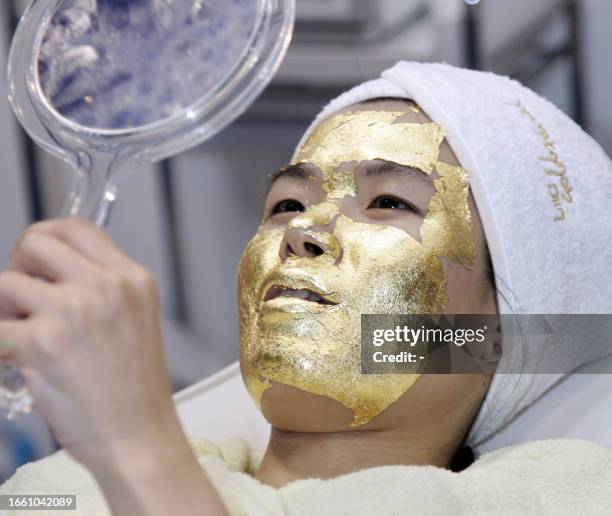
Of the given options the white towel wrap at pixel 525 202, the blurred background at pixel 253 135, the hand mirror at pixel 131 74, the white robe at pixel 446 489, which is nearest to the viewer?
the hand mirror at pixel 131 74

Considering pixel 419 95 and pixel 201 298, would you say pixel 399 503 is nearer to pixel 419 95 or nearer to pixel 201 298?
pixel 419 95

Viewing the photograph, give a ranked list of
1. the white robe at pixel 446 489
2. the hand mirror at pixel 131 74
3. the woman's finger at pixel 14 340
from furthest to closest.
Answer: the white robe at pixel 446 489, the hand mirror at pixel 131 74, the woman's finger at pixel 14 340

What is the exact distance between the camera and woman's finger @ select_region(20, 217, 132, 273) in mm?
476

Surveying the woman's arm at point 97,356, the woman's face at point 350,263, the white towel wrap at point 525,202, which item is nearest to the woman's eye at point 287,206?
the woman's face at point 350,263

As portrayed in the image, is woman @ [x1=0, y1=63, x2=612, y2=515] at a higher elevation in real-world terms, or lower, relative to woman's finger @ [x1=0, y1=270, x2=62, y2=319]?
lower

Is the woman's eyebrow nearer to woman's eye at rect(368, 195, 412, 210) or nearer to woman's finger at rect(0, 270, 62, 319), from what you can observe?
woman's eye at rect(368, 195, 412, 210)

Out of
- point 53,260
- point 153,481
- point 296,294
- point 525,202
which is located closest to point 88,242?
point 53,260

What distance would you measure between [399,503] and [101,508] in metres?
0.22

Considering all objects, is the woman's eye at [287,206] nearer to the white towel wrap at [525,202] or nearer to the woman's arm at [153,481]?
the white towel wrap at [525,202]

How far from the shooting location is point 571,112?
3.81 ft

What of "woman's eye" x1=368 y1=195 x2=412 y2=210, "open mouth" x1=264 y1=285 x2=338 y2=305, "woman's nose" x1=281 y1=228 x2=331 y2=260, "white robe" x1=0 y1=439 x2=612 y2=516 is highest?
"woman's eye" x1=368 y1=195 x2=412 y2=210

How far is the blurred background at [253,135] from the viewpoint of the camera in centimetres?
117

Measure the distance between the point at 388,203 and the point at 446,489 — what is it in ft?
0.76

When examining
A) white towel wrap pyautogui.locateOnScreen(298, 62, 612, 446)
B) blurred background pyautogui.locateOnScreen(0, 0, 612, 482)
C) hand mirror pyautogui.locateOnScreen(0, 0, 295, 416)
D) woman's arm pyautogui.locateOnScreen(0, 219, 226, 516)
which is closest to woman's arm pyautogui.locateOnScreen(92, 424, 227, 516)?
woman's arm pyautogui.locateOnScreen(0, 219, 226, 516)
